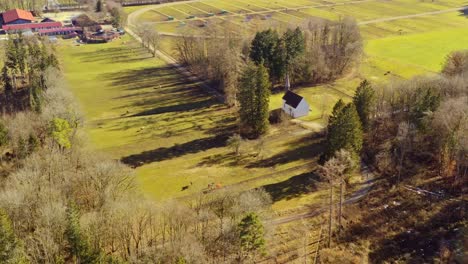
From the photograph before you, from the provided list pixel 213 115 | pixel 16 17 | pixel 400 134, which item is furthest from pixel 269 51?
pixel 16 17

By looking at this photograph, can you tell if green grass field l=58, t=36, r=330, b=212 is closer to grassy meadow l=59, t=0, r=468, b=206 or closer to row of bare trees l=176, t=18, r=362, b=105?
grassy meadow l=59, t=0, r=468, b=206

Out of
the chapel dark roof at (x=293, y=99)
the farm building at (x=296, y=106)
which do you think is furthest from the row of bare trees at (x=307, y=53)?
the farm building at (x=296, y=106)

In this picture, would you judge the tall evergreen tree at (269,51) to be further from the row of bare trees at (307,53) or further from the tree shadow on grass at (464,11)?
the tree shadow on grass at (464,11)

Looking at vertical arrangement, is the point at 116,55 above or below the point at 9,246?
above

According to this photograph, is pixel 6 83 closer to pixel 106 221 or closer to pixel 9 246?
pixel 106 221

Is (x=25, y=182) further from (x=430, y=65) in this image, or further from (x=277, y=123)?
(x=430, y=65)
